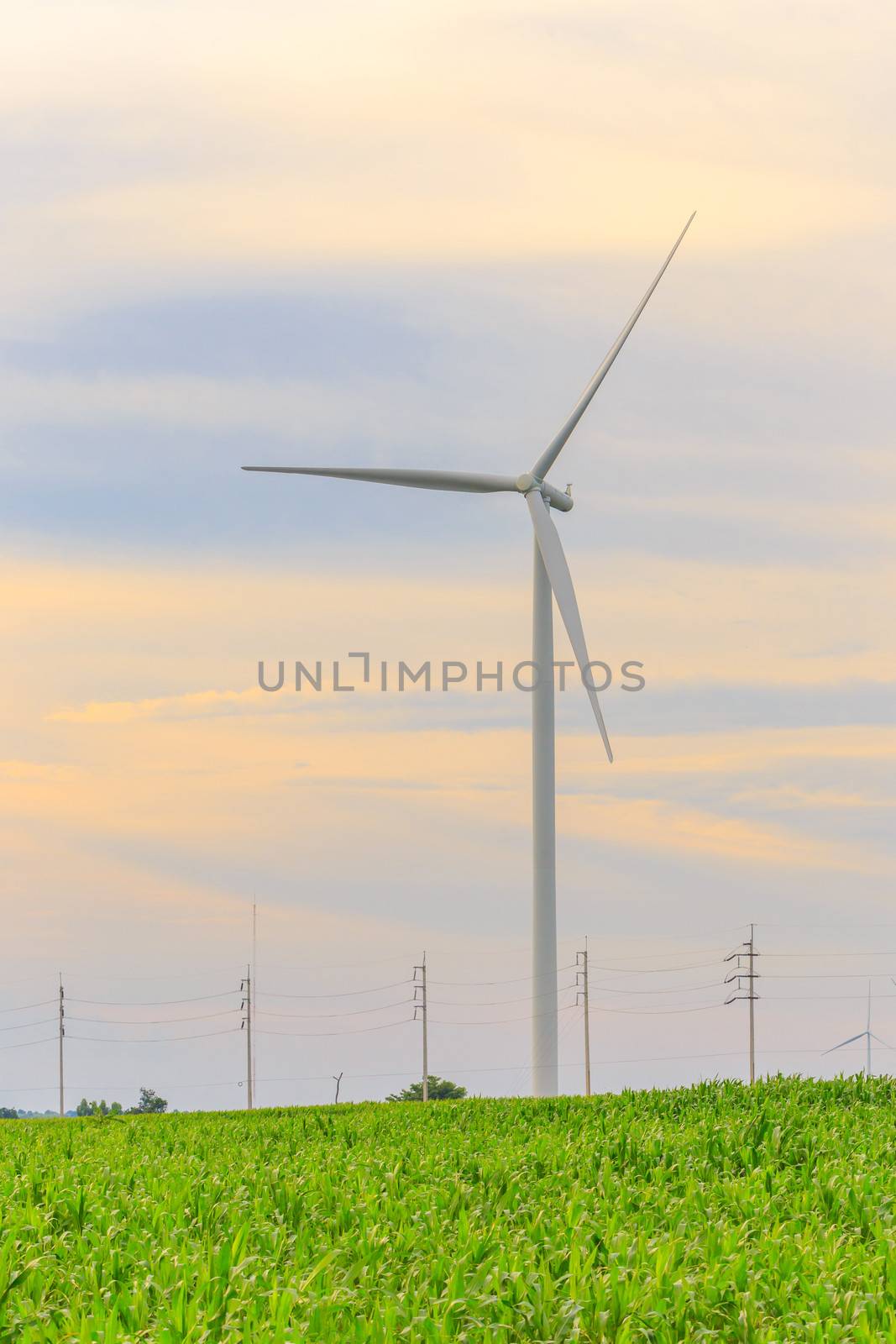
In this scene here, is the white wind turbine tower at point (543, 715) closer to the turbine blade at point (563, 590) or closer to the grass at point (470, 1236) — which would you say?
the turbine blade at point (563, 590)

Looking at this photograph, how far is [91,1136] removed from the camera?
2103 cm

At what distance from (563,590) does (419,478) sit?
590 centimetres

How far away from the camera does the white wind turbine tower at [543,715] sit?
1404 inches

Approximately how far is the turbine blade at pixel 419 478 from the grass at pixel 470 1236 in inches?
980

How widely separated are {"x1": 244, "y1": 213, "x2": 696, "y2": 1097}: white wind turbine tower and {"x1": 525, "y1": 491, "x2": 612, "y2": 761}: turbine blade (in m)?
0.02

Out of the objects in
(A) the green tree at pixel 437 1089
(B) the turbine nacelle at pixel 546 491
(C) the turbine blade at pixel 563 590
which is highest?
(B) the turbine nacelle at pixel 546 491

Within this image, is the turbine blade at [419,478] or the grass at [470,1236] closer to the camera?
the grass at [470,1236]

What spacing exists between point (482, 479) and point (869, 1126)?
85.3 ft

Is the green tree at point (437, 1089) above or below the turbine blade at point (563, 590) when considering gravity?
below

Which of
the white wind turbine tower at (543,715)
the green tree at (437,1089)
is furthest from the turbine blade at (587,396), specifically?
the green tree at (437,1089)

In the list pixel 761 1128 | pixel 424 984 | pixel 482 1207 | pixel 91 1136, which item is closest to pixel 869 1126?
pixel 761 1128

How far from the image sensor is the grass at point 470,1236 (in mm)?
7844

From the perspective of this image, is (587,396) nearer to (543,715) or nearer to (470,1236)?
(543,715)

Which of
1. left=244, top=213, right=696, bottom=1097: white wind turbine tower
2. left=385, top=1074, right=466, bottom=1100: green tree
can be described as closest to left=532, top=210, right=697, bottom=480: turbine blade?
left=244, top=213, right=696, bottom=1097: white wind turbine tower
